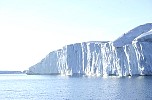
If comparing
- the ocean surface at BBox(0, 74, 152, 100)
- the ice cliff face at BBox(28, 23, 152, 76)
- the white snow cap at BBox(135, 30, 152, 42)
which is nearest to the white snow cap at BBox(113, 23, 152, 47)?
the ice cliff face at BBox(28, 23, 152, 76)

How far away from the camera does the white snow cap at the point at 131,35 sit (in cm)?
9712

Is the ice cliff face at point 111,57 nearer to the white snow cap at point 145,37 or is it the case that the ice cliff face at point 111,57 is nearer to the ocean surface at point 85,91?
the white snow cap at point 145,37

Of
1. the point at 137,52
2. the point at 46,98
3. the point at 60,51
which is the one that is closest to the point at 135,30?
the point at 137,52

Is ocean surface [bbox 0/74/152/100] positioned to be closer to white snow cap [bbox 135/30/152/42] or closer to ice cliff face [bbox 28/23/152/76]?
ice cliff face [bbox 28/23/152/76]

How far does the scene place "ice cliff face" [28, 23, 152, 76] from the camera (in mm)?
92562

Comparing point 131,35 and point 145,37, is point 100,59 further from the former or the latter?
point 145,37

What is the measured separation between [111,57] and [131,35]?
861 cm

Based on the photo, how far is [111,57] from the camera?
99.9m

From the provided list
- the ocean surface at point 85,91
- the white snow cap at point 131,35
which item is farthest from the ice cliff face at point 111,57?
the ocean surface at point 85,91

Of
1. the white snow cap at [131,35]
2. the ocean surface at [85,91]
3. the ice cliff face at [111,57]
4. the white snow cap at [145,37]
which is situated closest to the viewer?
the ocean surface at [85,91]

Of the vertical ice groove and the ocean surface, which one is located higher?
the vertical ice groove

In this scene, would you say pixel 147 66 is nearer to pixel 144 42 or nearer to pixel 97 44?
pixel 144 42

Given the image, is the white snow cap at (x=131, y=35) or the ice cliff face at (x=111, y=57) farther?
the white snow cap at (x=131, y=35)

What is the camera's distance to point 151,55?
92.6 meters
